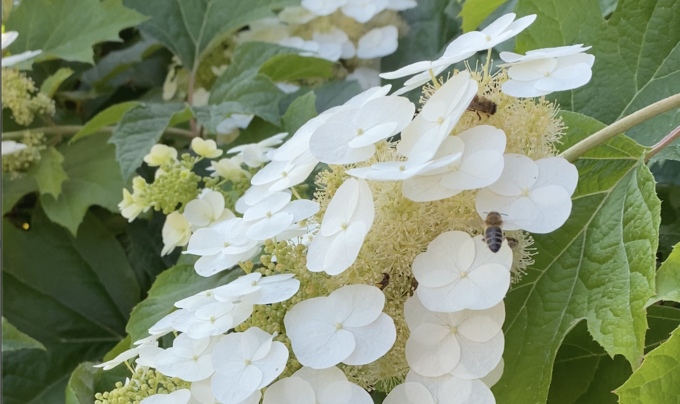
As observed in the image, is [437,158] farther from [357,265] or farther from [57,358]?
[57,358]

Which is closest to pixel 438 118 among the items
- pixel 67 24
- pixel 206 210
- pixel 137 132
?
pixel 206 210

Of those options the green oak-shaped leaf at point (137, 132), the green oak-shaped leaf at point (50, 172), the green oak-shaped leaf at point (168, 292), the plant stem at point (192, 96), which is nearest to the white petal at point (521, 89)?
the green oak-shaped leaf at point (168, 292)

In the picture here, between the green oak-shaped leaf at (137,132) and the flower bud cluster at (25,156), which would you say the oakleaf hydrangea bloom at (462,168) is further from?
the flower bud cluster at (25,156)

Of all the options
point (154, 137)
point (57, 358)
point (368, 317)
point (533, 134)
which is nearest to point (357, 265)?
point (368, 317)

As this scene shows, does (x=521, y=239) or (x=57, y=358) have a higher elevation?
(x=521, y=239)

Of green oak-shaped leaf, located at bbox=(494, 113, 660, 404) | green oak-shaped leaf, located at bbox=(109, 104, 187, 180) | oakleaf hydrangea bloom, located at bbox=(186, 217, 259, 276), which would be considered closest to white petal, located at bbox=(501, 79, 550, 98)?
green oak-shaped leaf, located at bbox=(494, 113, 660, 404)

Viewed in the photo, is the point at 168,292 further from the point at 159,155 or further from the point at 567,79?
the point at 567,79

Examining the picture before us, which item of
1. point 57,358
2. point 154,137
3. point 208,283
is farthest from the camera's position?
point 57,358
